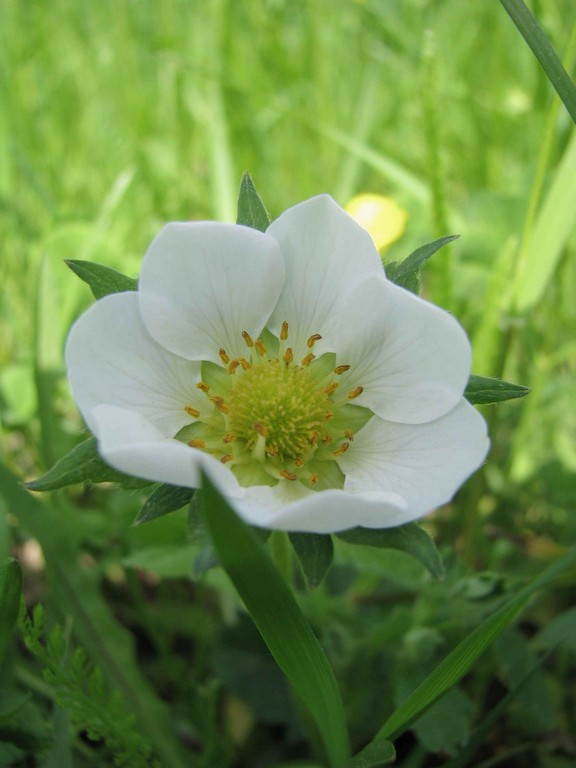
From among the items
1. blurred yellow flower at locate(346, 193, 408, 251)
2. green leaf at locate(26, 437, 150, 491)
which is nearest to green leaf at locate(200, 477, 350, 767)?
green leaf at locate(26, 437, 150, 491)

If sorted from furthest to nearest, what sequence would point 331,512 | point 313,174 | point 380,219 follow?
point 313,174, point 380,219, point 331,512

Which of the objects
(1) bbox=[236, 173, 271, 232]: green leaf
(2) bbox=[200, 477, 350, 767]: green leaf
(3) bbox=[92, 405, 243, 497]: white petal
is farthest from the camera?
(1) bbox=[236, 173, 271, 232]: green leaf

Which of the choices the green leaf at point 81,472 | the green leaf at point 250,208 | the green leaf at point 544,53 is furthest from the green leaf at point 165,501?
the green leaf at point 544,53

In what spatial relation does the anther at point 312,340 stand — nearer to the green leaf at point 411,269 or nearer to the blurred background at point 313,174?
the green leaf at point 411,269

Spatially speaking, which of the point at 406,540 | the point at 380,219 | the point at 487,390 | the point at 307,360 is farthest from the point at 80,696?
the point at 380,219

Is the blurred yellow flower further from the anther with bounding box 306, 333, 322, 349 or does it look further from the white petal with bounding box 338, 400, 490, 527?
the white petal with bounding box 338, 400, 490, 527

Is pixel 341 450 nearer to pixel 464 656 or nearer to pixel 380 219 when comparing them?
pixel 464 656
